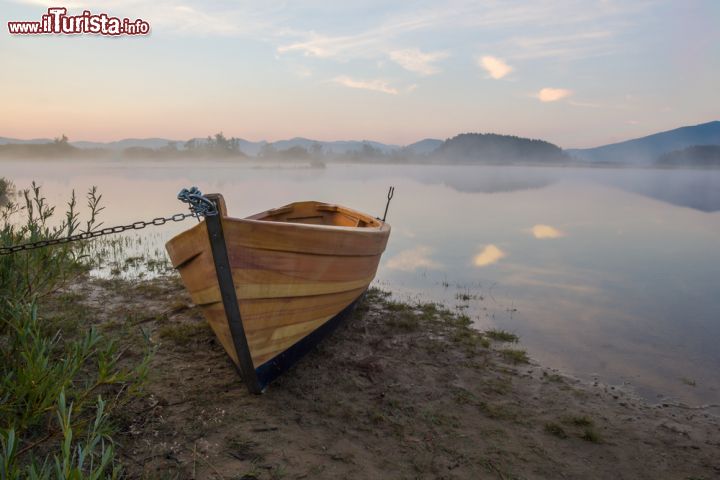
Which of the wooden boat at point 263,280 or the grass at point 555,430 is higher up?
the wooden boat at point 263,280

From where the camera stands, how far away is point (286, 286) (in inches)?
173

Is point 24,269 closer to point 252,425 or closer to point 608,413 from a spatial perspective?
point 252,425

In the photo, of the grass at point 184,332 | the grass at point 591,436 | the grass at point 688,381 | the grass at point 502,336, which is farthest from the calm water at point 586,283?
the grass at point 184,332

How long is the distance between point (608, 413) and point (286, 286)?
3.59m

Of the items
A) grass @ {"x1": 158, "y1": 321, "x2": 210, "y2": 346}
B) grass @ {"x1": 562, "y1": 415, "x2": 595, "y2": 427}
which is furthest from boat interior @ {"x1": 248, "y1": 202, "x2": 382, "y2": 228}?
grass @ {"x1": 562, "y1": 415, "x2": 595, "y2": 427}

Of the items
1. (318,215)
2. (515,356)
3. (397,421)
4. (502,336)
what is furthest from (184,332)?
(502,336)

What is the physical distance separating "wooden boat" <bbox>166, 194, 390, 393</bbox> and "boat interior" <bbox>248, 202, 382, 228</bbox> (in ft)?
10.1

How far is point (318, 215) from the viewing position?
8984 mm

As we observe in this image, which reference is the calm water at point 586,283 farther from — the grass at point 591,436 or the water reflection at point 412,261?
the grass at point 591,436

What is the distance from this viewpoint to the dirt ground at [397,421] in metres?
3.44

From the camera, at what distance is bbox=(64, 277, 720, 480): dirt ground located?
3441 millimetres

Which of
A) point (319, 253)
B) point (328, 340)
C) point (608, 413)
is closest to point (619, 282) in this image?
point (608, 413)

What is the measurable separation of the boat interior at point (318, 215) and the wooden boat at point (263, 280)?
10.1ft

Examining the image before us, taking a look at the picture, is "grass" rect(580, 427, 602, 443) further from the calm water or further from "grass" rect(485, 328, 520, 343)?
"grass" rect(485, 328, 520, 343)
